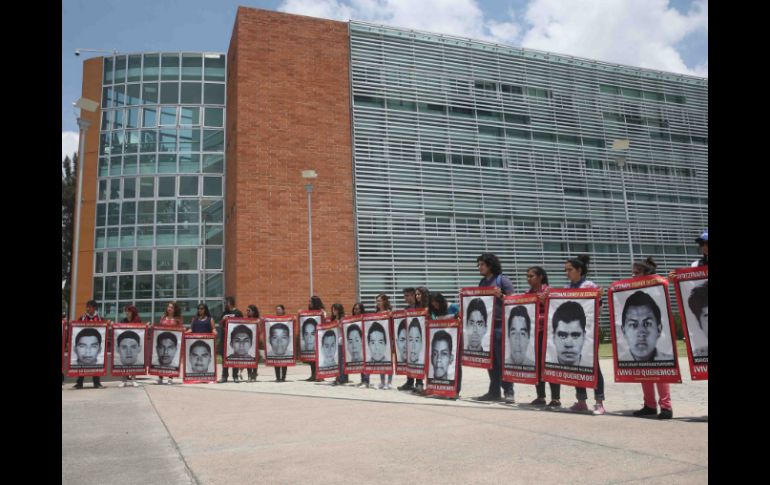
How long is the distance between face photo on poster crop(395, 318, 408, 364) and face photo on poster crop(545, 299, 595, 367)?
3460mm

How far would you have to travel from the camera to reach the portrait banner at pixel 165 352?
511 inches

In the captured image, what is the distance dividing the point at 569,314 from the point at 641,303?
0.87 meters

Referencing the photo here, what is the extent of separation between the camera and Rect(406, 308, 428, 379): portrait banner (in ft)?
31.6

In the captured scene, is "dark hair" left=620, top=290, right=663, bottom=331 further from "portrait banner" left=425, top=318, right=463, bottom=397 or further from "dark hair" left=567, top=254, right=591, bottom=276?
"portrait banner" left=425, top=318, right=463, bottom=397

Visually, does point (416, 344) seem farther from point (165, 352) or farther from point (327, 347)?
point (165, 352)

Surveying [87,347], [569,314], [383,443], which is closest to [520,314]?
[569,314]

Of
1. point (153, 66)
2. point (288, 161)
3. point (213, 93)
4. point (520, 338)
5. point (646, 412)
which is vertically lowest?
point (646, 412)

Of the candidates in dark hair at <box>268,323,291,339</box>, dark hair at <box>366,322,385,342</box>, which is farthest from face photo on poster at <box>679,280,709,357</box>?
dark hair at <box>268,323,291,339</box>

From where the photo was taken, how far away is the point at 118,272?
2580 cm

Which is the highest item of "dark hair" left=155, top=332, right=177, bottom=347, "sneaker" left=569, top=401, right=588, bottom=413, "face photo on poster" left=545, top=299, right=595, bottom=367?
"face photo on poster" left=545, top=299, right=595, bottom=367

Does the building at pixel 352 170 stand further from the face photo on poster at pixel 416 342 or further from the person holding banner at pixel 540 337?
the person holding banner at pixel 540 337

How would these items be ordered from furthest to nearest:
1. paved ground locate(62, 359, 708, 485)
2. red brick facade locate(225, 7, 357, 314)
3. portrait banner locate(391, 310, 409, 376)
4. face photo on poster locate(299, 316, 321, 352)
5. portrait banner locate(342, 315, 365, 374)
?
1. red brick facade locate(225, 7, 357, 314)
2. face photo on poster locate(299, 316, 321, 352)
3. portrait banner locate(342, 315, 365, 374)
4. portrait banner locate(391, 310, 409, 376)
5. paved ground locate(62, 359, 708, 485)

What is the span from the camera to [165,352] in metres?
13.0
